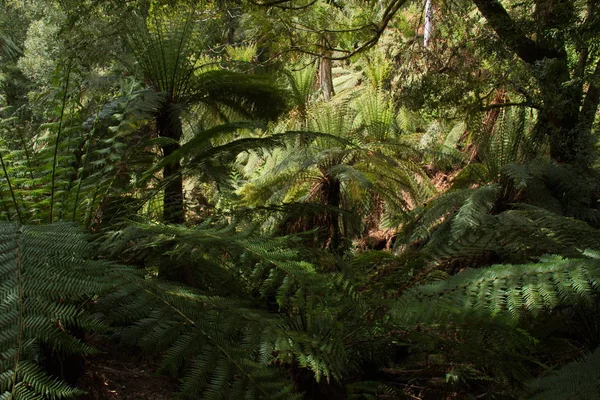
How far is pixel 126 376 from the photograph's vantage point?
2.05 meters

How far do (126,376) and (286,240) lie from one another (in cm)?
99

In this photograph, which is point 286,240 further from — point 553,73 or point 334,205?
point 553,73

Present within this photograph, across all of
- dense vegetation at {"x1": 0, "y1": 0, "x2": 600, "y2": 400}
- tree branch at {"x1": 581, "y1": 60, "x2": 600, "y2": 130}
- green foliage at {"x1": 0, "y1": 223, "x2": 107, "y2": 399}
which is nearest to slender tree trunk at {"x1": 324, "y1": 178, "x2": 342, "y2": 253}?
dense vegetation at {"x1": 0, "y1": 0, "x2": 600, "y2": 400}

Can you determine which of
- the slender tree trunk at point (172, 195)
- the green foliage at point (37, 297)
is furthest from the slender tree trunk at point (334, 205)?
the green foliage at point (37, 297)

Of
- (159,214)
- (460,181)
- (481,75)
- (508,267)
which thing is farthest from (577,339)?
(460,181)

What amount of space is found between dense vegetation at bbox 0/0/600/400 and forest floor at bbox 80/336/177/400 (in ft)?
0.24

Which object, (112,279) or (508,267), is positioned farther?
(508,267)

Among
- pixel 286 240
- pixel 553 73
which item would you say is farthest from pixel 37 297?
pixel 553 73

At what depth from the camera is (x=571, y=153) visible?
4.09 m

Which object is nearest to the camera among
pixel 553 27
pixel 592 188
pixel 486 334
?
pixel 486 334

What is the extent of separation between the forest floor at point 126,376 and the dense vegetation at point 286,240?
0.24 ft

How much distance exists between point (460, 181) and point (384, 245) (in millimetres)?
1251

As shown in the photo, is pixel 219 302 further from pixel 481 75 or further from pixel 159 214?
pixel 481 75

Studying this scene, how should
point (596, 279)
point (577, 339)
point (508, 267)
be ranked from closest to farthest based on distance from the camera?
point (596, 279)
point (508, 267)
point (577, 339)
